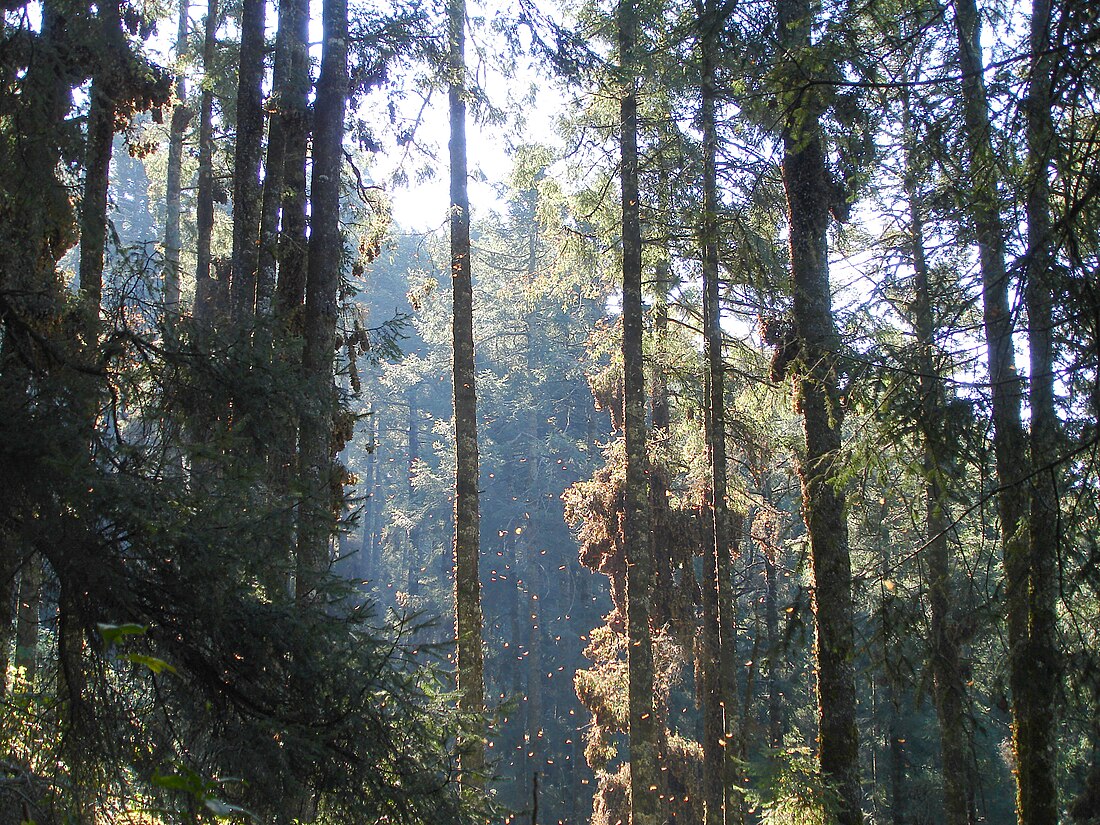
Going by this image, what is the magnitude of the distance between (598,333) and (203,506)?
31.6 feet

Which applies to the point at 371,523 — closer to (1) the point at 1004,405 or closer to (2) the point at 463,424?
(2) the point at 463,424

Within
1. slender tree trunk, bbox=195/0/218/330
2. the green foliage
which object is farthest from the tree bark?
slender tree trunk, bbox=195/0/218/330

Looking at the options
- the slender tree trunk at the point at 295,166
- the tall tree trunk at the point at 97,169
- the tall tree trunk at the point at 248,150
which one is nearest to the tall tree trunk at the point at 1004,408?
the tall tree trunk at the point at 97,169

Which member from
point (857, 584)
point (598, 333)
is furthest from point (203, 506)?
point (598, 333)

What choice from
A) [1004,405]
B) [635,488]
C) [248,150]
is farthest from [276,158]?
[1004,405]

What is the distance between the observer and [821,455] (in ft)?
23.6

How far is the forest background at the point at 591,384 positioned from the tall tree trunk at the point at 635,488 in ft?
0.17

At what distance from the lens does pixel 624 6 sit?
33.6ft

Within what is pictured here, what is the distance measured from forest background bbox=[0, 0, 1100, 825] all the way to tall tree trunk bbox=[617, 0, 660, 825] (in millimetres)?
51

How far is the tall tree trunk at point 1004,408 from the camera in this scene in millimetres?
4355

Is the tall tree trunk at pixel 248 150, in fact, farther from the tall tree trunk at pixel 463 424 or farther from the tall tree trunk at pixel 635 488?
the tall tree trunk at pixel 635 488

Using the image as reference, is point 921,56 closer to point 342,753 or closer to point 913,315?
point 342,753

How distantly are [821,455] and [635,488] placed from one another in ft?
13.7

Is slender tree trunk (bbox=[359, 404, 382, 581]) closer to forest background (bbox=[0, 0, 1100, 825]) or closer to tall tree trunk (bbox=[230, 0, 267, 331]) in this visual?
forest background (bbox=[0, 0, 1100, 825])
